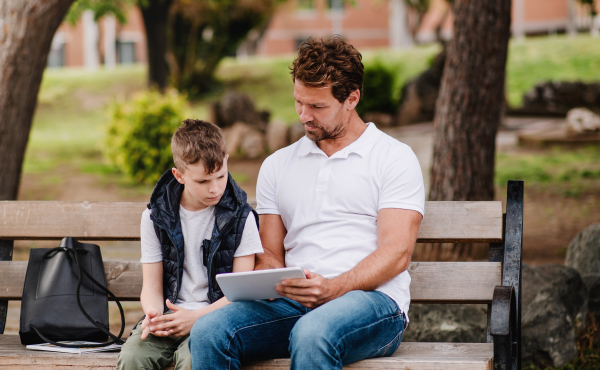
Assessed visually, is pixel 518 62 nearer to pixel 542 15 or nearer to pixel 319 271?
pixel 542 15

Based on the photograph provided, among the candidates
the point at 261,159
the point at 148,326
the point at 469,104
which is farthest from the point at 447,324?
the point at 261,159

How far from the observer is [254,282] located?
2.58 metres

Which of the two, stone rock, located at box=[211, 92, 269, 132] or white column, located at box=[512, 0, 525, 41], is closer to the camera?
stone rock, located at box=[211, 92, 269, 132]

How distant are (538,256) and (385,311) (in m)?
4.55

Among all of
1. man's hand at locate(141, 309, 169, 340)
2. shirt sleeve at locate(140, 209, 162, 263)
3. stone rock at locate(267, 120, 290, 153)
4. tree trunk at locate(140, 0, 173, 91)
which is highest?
tree trunk at locate(140, 0, 173, 91)

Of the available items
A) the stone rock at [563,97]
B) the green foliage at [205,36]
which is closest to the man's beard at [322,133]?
the stone rock at [563,97]

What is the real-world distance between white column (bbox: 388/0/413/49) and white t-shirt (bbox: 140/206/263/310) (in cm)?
3329

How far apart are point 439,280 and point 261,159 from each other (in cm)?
1048

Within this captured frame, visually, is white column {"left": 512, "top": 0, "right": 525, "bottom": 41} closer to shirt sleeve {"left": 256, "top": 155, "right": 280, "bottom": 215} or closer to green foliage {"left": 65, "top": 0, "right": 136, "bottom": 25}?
green foliage {"left": 65, "top": 0, "right": 136, "bottom": 25}

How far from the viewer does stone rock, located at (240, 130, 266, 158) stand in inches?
544

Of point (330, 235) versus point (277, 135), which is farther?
point (277, 135)

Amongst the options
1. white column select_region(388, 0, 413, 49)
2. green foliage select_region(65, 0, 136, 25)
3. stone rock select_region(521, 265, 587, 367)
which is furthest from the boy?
white column select_region(388, 0, 413, 49)

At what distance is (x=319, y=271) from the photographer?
9.35ft

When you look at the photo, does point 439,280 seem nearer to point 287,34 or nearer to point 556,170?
point 556,170
